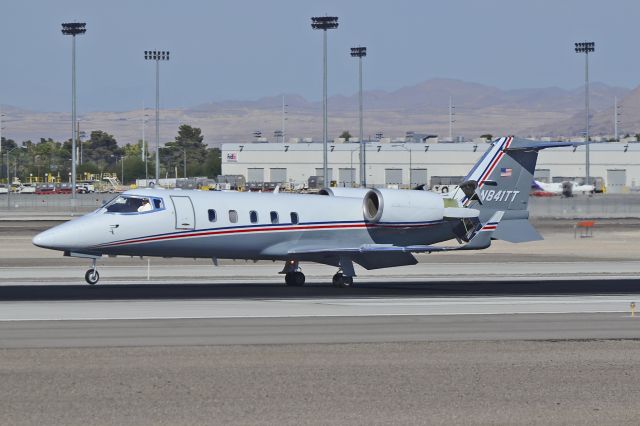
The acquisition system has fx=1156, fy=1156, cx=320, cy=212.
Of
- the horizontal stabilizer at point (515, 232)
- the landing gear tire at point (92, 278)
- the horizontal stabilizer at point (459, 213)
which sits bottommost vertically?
the landing gear tire at point (92, 278)

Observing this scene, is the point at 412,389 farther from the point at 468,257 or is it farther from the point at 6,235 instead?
the point at 6,235

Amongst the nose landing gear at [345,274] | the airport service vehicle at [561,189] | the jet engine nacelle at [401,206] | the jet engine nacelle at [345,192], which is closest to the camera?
the nose landing gear at [345,274]

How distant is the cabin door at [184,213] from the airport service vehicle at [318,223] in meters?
0.03

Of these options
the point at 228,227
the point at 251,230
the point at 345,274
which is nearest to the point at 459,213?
the point at 345,274

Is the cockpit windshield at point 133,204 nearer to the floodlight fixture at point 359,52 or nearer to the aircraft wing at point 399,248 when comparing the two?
the aircraft wing at point 399,248

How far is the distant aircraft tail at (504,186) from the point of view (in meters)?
36.1

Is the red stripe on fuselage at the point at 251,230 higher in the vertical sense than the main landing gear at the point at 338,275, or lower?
higher

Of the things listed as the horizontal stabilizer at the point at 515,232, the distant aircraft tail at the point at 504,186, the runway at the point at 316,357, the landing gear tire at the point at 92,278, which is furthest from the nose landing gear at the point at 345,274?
the landing gear tire at the point at 92,278

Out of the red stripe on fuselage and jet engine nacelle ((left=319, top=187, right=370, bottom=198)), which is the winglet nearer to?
the red stripe on fuselage

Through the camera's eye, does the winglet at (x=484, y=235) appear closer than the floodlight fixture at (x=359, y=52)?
Yes

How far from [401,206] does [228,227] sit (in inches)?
214

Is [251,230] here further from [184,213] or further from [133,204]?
[133,204]

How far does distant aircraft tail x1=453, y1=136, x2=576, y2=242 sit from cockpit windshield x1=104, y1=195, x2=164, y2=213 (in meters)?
9.63

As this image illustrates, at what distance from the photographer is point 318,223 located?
3481 centimetres
